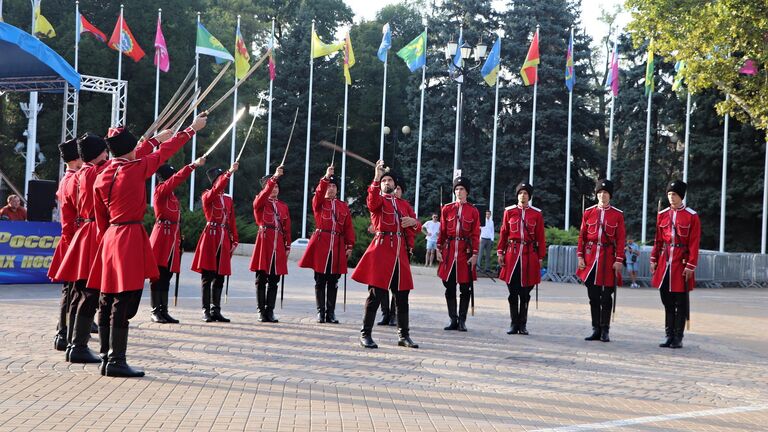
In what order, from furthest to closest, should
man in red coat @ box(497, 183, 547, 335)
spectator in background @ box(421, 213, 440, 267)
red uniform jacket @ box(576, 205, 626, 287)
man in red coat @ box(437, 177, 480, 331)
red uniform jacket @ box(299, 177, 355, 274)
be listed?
1. spectator in background @ box(421, 213, 440, 267)
2. red uniform jacket @ box(299, 177, 355, 274)
3. man in red coat @ box(437, 177, 480, 331)
4. man in red coat @ box(497, 183, 547, 335)
5. red uniform jacket @ box(576, 205, 626, 287)

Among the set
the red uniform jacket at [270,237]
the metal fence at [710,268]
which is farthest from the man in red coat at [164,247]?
the metal fence at [710,268]

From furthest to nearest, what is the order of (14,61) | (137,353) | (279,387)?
(14,61), (137,353), (279,387)

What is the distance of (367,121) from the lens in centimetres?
5725

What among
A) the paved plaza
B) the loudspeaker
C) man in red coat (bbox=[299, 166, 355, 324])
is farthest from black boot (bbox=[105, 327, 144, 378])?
the loudspeaker

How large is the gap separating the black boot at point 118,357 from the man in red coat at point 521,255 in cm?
588

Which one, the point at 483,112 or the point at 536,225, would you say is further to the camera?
the point at 483,112

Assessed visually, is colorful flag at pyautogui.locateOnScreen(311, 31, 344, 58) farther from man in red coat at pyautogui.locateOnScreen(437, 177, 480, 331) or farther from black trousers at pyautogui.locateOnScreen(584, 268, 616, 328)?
black trousers at pyautogui.locateOnScreen(584, 268, 616, 328)

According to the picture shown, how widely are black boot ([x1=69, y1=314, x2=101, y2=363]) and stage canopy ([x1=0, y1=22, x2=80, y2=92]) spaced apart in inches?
453

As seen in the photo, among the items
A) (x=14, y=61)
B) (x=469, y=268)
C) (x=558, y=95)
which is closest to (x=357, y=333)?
(x=469, y=268)

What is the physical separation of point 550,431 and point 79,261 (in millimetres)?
4790

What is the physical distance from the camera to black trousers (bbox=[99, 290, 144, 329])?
8070 mm

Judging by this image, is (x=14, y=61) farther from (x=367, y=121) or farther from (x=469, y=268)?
(x=367, y=121)

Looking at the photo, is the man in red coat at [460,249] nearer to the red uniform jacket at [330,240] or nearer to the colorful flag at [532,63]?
the red uniform jacket at [330,240]

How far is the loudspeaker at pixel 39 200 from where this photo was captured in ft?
60.1
